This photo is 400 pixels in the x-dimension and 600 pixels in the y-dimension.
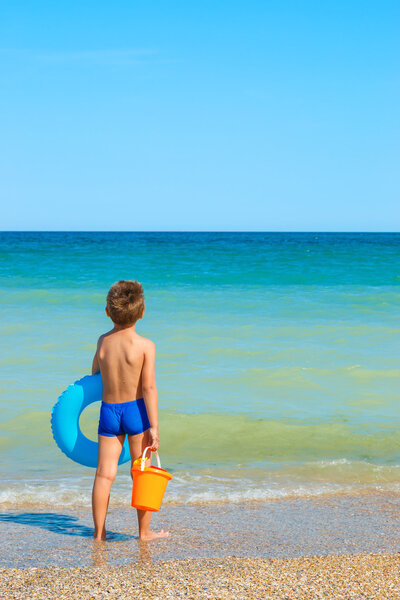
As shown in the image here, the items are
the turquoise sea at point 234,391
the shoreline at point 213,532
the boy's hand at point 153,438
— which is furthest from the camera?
the turquoise sea at point 234,391

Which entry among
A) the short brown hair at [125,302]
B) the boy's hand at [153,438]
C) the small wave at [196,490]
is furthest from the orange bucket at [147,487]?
the small wave at [196,490]

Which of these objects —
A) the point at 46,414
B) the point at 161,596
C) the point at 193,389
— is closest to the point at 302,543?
the point at 161,596

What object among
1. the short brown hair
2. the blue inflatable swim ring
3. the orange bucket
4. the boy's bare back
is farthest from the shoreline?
the short brown hair

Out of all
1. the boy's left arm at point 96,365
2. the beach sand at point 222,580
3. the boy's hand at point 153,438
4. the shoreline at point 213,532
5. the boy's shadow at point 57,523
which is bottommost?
the boy's shadow at point 57,523

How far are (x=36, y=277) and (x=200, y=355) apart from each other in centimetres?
1197

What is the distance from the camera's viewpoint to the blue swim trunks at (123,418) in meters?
2.92

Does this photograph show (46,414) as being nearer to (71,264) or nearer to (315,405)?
(315,405)

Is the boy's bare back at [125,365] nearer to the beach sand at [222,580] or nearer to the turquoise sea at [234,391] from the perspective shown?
the beach sand at [222,580]

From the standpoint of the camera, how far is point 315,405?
5.80m

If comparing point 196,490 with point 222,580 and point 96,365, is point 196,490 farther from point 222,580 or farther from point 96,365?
point 222,580

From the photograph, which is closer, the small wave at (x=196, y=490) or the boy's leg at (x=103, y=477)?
the boy's leg at (x=103, y=477)

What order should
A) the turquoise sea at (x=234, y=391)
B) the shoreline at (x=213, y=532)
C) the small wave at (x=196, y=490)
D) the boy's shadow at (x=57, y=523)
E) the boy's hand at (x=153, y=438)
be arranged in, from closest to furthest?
the shoreline at (x=213, y=532) < the boy's hand at (x=153, y=438) < the boy's shadow at (x=57, y=523) < the small wave at (x=196, y=490) < the turquoise sea at (x=234, y=391)

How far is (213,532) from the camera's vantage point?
310 centimetres

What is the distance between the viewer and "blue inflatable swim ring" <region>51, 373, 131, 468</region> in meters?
3.05
